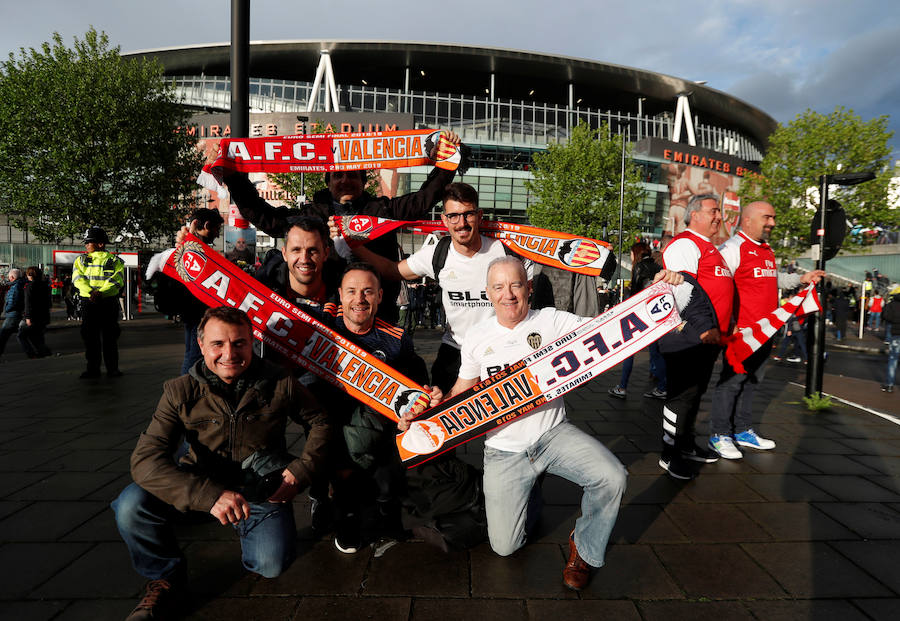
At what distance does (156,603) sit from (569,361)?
234cm

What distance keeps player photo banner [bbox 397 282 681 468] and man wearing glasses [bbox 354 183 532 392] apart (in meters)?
0.67

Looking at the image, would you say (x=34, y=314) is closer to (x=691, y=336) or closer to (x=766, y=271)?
(x=691, y=336)

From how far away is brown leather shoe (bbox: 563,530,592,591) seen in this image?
98.7 inches

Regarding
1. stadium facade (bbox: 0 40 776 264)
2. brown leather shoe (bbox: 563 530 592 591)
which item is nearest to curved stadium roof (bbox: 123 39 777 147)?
stadium facade (bbox: 0 40 776 264)

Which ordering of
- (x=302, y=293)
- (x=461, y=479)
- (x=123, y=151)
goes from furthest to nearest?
(x=123, y=151) → (x=302, y=293) → (x=461, y=479)

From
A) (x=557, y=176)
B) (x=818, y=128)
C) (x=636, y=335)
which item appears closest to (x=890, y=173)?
(x=818, y=128)

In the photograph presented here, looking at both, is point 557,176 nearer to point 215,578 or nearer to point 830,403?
point 830,403

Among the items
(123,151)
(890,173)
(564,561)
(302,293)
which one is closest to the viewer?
(564,561)

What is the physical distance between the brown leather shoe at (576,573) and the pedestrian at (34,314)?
11365mm

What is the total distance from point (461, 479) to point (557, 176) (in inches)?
1259

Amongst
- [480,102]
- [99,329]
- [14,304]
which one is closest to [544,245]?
[99,329]

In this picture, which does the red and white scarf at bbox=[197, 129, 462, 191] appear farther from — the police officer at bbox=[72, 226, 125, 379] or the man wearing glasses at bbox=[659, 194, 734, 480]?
the police officer at bbox=[72, 226, 125, 379]

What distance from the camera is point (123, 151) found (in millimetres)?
19531

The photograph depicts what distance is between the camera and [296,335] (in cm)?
327
